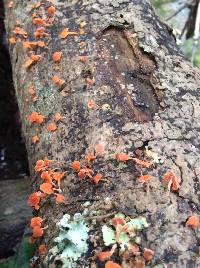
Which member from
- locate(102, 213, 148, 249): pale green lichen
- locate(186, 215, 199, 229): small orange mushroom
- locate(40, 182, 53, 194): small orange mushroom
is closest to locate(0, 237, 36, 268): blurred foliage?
locate(40, 182, 53, 194): small orange mushroom

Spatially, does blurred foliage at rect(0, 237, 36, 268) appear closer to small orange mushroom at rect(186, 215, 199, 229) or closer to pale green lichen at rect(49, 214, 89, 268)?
pale green lichen at rect(49, 214, 89, 268)

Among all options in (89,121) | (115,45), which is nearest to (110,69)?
(115,45)

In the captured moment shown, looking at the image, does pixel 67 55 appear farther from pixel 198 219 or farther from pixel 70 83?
pixel 198 219

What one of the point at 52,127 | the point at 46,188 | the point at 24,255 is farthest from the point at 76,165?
the point at 24,255

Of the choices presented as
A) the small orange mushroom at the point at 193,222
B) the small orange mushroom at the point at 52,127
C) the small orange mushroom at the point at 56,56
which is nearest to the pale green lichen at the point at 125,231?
the small orange mushroom at the point at 193,222

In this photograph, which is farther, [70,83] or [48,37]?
[48,37]
